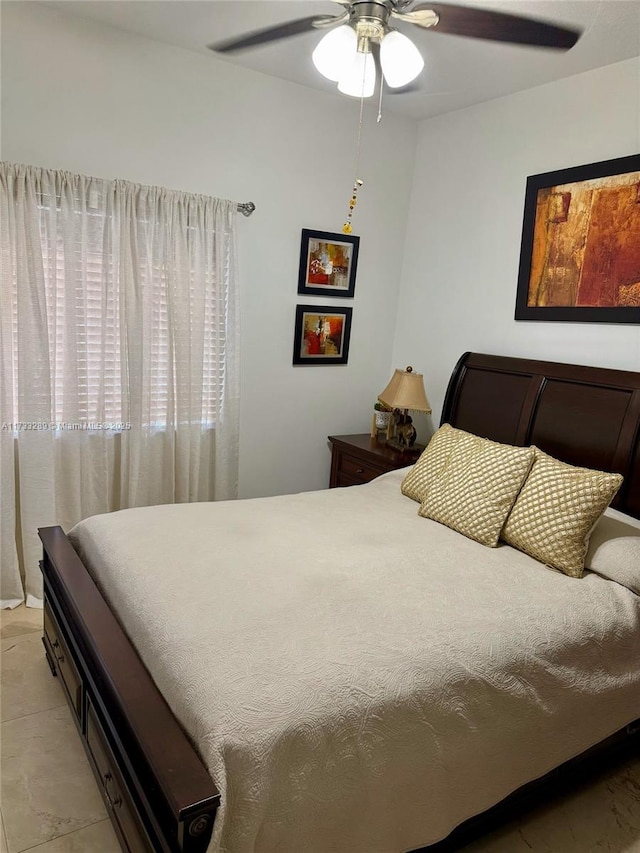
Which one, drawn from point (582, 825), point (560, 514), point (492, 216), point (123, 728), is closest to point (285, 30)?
point (492, 216)

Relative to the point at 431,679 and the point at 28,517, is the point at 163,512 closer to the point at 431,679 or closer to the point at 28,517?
the point at 28,517

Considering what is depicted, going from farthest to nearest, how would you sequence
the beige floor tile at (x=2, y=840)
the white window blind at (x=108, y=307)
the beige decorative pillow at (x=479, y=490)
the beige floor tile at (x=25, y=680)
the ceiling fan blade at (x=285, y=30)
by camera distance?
1. the white window blind at (x=108, y=307)
2. the beige decorative pillow at (x=479, y=490)
3. the beige floor tile at (x=25, y=680)
4. the ceiling fan blade at (x=285, y=30)
5. the beige floor tile at (x=2, y=840)

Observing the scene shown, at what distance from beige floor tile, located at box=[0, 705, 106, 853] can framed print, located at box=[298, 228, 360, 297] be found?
255 centimetres

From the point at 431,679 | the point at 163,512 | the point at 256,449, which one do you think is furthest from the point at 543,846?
the point at 256,449

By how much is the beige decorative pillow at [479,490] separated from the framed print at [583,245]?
0.87 meters

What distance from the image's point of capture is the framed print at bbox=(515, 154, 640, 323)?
270 cm

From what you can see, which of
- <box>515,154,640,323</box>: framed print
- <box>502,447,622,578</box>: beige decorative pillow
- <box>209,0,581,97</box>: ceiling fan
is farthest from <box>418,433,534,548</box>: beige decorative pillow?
<box>209,0,581,97</box>: ceiling fan

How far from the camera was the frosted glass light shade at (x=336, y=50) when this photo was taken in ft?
6.23

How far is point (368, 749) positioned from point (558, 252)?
2516 mm

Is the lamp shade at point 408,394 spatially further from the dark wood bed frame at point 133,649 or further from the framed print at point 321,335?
the framed print at point 321,335

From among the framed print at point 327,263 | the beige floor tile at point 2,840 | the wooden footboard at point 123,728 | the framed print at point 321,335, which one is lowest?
the beige floor tile at point 2,840

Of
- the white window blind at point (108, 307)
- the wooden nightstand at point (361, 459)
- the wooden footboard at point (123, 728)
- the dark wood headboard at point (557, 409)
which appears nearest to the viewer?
the wooden footboard at point (123, 728)

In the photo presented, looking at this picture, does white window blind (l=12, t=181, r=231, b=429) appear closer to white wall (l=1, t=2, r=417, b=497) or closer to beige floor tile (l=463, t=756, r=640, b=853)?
white wall (l=1, t=2, r=417, b=497)

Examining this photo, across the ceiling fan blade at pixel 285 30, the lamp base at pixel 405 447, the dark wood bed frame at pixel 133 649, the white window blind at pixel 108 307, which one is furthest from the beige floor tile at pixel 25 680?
the ceiling fan blade at pixel 285 30
